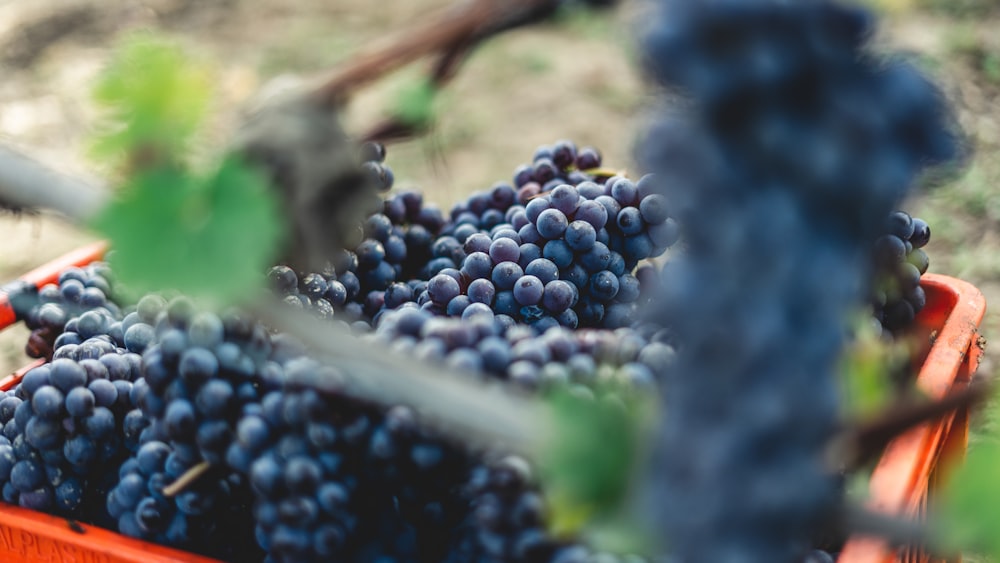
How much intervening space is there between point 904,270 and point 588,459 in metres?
0.59

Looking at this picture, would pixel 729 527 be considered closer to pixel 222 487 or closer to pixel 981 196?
pixel 222 487

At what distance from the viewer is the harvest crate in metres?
0.75

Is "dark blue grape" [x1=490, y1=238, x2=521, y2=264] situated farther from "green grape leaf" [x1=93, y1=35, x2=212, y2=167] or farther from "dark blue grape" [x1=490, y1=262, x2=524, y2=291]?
"green grape leaf" [x1=93, y1=35, x2=212, y2=167]

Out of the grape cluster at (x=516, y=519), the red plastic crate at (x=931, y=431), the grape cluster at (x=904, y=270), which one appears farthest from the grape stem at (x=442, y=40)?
the grape cluster at (x=904, y=270)

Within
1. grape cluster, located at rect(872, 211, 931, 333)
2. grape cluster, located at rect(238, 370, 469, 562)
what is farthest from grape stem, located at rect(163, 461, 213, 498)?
grape cluster, located at rect(872, 211, 931, 333)

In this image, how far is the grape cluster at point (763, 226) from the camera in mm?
473

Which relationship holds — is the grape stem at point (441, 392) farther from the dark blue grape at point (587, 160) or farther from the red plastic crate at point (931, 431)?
the dark blue grape at point (587, 160)

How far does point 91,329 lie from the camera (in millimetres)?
1033

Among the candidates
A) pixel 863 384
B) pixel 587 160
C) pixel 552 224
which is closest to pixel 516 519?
pixel 863 384

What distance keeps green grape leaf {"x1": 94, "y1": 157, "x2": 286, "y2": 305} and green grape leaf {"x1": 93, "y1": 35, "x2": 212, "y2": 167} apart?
0.02 metres

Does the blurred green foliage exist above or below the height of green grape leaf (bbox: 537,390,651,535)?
above

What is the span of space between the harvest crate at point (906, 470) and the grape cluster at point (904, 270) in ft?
0.09

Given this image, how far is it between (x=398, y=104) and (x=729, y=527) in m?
0.35

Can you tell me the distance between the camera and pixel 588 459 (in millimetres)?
528
